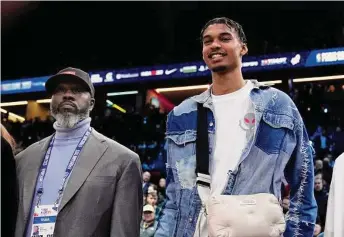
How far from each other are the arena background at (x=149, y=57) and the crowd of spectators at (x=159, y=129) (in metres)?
0.03

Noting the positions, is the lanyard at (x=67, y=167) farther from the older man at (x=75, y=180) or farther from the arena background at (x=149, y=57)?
the arena background at (x=149, y=57)

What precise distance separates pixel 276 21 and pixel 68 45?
6.97m

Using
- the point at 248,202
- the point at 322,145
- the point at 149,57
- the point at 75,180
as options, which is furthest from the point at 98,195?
the point at 149,57

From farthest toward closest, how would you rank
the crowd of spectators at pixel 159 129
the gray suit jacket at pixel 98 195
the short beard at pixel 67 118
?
1. the crowd of spectators at pixel 159 129
2. the short beard at pixel 67 118
3. the gray suit jacket at pixel 98 195

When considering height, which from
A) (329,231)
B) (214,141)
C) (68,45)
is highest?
(68,45)

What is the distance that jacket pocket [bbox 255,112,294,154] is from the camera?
2.12m

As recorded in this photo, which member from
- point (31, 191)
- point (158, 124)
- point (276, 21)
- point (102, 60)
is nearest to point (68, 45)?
point (102, 60)

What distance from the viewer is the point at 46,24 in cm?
1598

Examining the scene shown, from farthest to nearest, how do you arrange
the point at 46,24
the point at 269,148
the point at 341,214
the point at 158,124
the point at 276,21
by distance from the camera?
the point at 276,21, the point at 46,24, the point at 158,124, the point at 269,148, the point at 341,214

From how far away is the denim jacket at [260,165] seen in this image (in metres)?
2.06

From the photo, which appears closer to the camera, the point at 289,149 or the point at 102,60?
the point at 289,149

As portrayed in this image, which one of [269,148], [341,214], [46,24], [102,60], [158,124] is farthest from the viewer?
[102,60]

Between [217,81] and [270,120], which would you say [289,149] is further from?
[217,81]

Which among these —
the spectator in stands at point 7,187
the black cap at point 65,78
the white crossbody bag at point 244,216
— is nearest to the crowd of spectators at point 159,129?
the black cap at point 65,78
